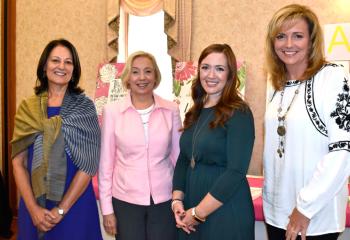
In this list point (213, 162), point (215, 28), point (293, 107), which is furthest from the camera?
point (215, 28)

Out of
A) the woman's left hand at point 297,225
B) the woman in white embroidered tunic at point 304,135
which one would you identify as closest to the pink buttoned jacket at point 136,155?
the woman in white embroidered tunic at point 304,135

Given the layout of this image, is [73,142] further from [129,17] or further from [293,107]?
[129,17]

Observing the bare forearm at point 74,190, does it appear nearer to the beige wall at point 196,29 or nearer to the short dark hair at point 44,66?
the short dark hair at point 44,66

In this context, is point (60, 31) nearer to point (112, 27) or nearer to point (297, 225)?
point (112, 27)

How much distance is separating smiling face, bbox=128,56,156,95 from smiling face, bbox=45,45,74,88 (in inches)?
12.9

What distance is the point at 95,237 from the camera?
6.77ft

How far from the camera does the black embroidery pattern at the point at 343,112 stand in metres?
1.32

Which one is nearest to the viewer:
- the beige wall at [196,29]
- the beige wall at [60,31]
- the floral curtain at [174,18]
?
the beige wall at [196,29]

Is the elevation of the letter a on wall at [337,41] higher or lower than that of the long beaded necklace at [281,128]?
higher

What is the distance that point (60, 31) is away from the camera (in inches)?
160

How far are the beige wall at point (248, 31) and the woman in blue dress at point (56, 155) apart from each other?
1828mm

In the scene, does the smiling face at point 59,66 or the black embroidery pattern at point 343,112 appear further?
the smiling face at point 59,66

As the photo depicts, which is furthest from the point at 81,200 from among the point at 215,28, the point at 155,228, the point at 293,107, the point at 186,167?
the point at 215,28

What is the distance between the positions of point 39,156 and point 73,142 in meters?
0.18
